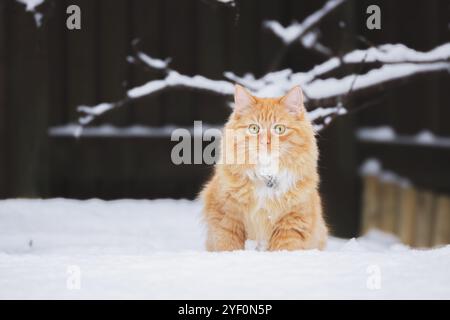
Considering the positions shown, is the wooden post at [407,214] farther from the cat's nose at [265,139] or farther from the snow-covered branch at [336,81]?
the cat's nose at [265,139]

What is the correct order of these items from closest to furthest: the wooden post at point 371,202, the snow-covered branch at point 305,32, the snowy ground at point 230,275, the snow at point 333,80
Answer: the snowy ground at point 230,275, the snow at point 333,80, the snow-covered branch at point 305,32, the wooden post at point 371,202

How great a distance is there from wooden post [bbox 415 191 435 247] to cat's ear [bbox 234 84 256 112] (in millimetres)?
2827

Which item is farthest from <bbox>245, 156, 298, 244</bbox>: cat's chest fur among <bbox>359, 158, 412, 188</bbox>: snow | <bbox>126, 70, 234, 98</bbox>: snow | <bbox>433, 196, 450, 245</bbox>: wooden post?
<bbox>359, 158, 412, 188</bbox>: snow

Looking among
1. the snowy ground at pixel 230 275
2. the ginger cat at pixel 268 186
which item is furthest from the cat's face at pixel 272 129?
the snowy ground at pixel 230 275

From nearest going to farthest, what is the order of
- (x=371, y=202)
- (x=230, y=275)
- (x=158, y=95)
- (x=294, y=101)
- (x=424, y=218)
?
(x=230, y=275) → (x=294, y=101) → (x=158, y=95) → (x=424, y=218) → (x=371, y=202)

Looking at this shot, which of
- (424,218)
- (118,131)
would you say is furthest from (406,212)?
(118,131)

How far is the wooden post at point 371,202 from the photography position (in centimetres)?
591

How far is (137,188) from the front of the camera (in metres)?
5.27

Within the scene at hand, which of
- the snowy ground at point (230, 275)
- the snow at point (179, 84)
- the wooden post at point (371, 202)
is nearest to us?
the snowy ground at point (230, 275)

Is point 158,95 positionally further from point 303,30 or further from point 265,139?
point 265,139

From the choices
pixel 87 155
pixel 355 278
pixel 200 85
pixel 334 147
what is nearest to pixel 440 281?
pixel 355 278

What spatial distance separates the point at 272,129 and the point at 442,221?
2844mm

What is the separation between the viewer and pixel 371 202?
596 centimetres

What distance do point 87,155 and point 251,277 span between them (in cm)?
330
